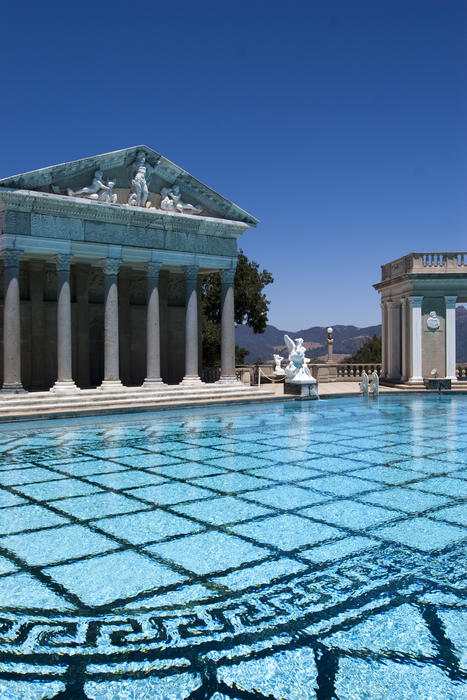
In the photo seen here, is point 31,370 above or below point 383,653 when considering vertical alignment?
above

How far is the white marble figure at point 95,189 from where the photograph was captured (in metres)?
21.7

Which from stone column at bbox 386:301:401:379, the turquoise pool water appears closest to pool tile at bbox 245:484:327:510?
the turquoise pool water

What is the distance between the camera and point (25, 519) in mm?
7887

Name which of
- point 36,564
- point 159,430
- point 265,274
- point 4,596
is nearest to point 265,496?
point 36,564

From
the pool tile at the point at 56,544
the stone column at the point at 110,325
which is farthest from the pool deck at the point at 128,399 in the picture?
the pool tile at the point at 56,544

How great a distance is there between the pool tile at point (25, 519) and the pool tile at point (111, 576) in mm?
1469

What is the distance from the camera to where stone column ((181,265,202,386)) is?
25125mm

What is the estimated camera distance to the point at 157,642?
468cm

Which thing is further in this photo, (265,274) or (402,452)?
(265,274)

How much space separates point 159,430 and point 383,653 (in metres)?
12.2

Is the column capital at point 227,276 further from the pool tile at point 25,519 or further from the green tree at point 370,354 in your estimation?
the green tree at point 370,354

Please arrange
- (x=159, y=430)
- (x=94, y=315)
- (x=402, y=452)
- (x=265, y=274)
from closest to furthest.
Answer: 1. (x=402, y=452)
2. (x=159, y=430)
3. (x=94, y=315)
4. (x=265, y=274)

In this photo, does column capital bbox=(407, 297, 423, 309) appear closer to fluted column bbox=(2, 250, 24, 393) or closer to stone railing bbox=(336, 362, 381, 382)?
Result: stone railing bbox=(336, 362, 381, 382)

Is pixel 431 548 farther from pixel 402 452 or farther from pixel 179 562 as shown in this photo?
pixel 402 452
